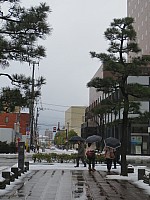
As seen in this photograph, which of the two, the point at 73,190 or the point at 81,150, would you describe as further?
the point at 81,150

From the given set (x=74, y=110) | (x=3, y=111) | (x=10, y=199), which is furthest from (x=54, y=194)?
(x=74, y=110)

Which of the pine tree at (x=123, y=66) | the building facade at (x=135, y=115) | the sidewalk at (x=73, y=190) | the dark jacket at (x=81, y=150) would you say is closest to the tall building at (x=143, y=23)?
the building facade at (x=135, y=115)

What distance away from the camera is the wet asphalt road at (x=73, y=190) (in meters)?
12.3

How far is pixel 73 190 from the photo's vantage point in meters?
13.7

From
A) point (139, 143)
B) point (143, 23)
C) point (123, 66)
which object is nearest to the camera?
point (123, 66)

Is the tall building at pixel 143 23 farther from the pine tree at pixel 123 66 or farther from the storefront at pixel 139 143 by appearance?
the pine tree at pixel 123 66

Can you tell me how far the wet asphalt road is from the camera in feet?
40.3

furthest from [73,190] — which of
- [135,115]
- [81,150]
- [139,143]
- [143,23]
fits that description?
[143,23]

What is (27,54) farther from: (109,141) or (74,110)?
(74,110)

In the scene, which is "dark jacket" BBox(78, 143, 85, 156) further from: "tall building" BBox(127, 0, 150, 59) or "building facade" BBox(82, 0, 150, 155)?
"tall building" BBox(127, 0, 150, 59)

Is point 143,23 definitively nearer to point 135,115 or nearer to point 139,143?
point 139,143

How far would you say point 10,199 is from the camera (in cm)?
1152

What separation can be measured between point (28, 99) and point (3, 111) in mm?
802

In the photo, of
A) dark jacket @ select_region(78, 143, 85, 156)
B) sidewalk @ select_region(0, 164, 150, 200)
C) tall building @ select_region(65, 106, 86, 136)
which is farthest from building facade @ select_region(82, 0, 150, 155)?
tall building @ select_region(65, 106, 86, 136)
